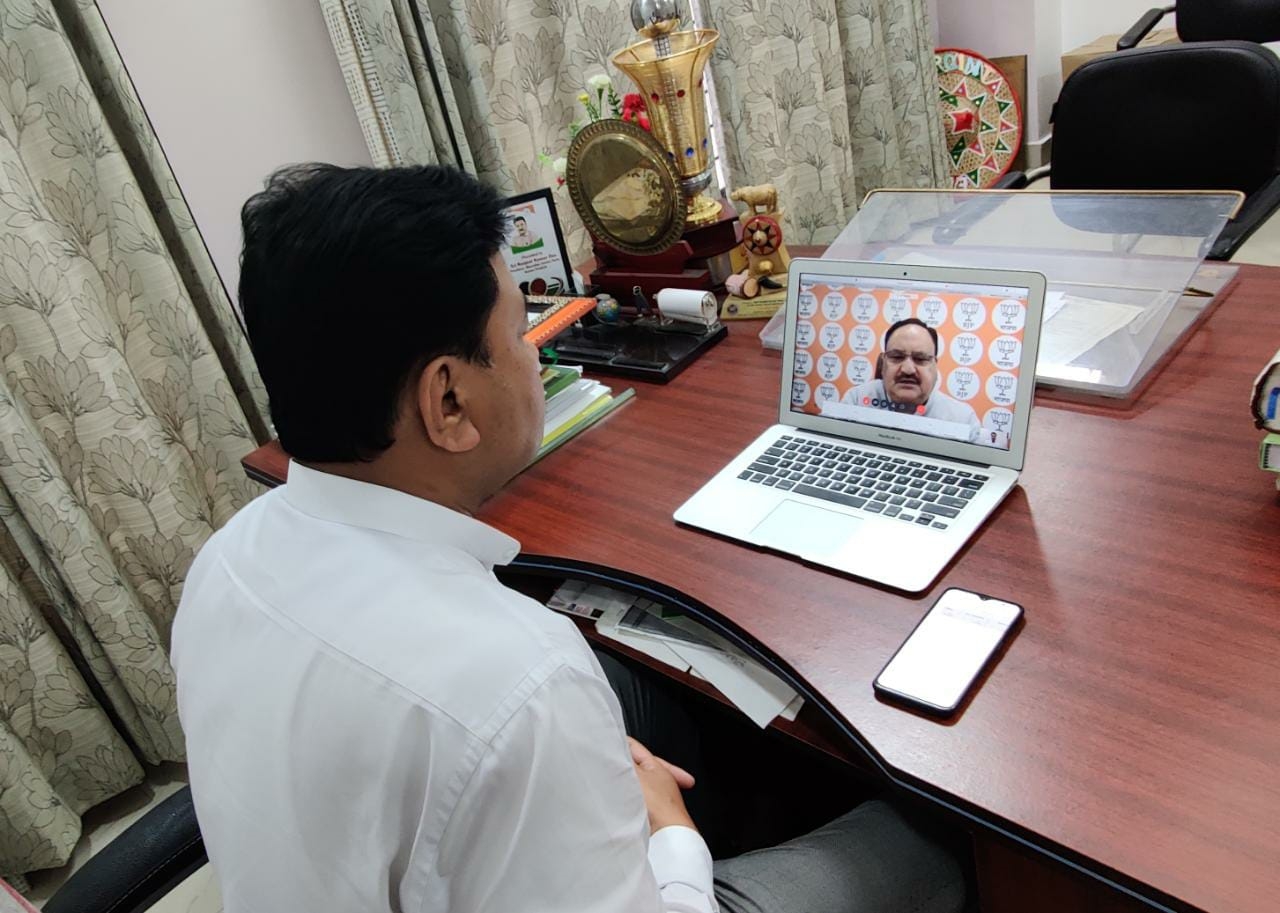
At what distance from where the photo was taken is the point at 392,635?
2.00ft

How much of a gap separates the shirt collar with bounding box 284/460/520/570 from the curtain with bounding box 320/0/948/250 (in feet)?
4.61

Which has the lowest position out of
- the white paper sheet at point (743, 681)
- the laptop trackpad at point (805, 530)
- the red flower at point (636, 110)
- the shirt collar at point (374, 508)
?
the white paper sheet at point (743, 681)

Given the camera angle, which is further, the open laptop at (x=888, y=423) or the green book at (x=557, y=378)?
the green book at (x=557, y=378)

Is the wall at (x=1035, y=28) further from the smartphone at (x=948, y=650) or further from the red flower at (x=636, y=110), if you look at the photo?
the smartphone at (x=948, y=650)

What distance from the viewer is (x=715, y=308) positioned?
1578 millimetres

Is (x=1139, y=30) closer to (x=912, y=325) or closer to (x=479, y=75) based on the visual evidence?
(x=479, y=75)

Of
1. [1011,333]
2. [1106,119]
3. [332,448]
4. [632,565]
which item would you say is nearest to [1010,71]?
[1106,119]

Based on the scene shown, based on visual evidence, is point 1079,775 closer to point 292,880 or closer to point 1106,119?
point 292,880

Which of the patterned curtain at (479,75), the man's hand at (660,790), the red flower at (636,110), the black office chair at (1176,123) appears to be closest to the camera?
the man's hand at (660,790)

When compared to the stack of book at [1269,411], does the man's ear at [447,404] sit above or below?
above

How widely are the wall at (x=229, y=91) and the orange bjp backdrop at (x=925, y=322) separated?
139 centimetres

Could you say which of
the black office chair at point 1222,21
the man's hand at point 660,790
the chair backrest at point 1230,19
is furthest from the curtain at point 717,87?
the man's hand at point 660,790

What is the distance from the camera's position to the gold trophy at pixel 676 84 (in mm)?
1566

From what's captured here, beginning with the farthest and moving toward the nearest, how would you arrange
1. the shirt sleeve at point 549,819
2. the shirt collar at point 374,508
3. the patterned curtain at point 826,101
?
the patterned curtain at point 826,101
the shirt collar at point 374,508
the shirt sleeve at point 549,819
